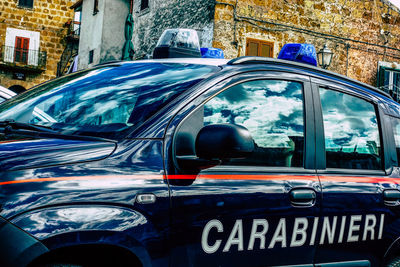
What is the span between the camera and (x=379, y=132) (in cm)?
339

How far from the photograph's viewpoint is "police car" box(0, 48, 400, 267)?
77.7 inches

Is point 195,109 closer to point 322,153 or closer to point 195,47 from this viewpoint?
point 322,153

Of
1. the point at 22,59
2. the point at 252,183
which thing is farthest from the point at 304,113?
the point at 22,59

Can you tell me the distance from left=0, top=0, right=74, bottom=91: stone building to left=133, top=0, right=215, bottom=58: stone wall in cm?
1529

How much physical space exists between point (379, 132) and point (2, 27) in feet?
110

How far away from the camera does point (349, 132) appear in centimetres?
320

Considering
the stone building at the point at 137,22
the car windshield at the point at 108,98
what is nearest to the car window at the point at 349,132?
the car windshield at the point at 108,98

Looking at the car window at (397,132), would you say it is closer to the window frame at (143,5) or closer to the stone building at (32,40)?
the window frame at (143,5)

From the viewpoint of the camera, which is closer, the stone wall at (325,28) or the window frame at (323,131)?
the window frame at (323,131)

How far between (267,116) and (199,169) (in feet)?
2.10

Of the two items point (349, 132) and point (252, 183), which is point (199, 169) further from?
point (349, 132)

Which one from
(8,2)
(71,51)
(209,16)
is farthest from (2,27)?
(209,16)

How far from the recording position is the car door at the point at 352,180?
112 inches

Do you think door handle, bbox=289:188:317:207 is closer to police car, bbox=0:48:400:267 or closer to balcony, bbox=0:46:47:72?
police car, bbox=0:48:400:267
